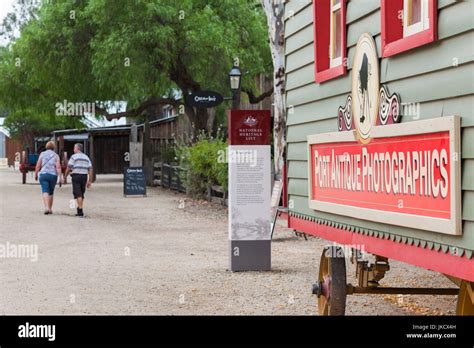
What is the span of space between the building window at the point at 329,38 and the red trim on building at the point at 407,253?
44.5 inches

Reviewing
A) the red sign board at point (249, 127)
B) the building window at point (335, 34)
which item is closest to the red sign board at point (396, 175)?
the building window at point (335, 34)

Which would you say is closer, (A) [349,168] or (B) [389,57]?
(B) [389,57]

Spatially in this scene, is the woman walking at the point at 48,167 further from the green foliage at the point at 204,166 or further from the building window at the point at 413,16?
the building window at the point at 413,16

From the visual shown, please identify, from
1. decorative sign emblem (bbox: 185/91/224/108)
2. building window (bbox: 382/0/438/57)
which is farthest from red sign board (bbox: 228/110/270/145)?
decorative sign emblem (bbox: 185/91/224/108)

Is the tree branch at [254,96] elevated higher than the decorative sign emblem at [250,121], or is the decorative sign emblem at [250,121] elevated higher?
the tree branch at [254,96]

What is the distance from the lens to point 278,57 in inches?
775

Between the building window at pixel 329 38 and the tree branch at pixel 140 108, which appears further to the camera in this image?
the tree branch at pixel 140 108

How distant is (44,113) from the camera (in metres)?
41.5

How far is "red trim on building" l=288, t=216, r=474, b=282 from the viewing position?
5.07 meters

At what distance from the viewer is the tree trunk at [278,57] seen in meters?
19.4

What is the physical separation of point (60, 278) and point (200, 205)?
46.1ft

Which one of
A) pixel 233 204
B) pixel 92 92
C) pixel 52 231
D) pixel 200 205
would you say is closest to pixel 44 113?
pixel 92 92

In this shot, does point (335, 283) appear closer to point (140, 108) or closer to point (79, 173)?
point (79, 173)

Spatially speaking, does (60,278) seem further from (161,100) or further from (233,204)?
(161,100)
